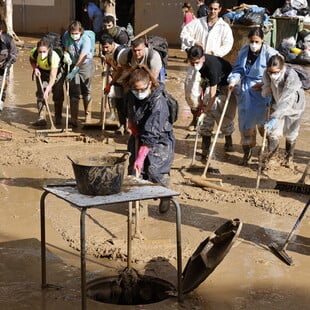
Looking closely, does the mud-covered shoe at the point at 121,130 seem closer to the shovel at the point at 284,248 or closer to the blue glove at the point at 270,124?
the blue glove at the point at 270,124

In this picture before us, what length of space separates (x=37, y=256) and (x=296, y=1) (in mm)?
16802

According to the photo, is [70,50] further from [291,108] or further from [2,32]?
[291,108]

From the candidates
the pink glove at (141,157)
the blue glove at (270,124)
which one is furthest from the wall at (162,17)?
the pink glove at (141,157)

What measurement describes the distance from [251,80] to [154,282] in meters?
4.06

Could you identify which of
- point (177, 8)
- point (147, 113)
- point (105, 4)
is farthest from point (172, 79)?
point (147, 113)

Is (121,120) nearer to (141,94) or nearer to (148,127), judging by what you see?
(148,127)

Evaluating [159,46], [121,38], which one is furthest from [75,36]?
[159,46]

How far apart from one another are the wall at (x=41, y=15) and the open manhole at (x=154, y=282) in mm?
19089

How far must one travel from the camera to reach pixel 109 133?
10.9 m

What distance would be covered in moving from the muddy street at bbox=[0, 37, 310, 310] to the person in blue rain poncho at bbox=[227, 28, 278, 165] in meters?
0.64

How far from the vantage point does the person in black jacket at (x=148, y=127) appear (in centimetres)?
660

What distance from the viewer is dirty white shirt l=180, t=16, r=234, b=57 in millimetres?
10477

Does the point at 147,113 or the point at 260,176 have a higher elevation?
the point at 147,113

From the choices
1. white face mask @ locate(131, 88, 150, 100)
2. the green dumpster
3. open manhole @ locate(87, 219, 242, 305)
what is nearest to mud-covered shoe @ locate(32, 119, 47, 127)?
white face mask @ locate(131, 88, 150, 100)
